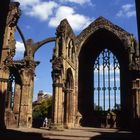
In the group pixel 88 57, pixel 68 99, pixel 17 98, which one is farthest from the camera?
pixel 88 57

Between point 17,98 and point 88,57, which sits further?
point 88,57

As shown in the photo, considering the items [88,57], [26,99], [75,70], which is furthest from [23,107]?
[88,57]

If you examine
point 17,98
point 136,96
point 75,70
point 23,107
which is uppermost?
point 75,70

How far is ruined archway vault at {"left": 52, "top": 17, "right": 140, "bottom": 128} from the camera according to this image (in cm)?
2112

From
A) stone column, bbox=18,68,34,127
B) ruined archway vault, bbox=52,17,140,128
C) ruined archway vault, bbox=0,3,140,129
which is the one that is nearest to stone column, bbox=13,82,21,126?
ruined archway vault, bbox=0,3,140,129

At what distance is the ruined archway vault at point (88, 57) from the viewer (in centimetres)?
2112

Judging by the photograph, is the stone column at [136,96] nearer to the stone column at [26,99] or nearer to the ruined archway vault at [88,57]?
the ruined archway vault at [88,57]

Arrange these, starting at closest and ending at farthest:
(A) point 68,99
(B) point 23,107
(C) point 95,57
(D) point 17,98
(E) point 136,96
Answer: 1. (E) point 136,96
2. (B) point 23,107
3. (A) point 68,99
4. (D) point 17,98
5. (C) point 95,57

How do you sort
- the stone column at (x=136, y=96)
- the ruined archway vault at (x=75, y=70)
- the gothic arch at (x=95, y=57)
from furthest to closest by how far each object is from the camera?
the gothic arch at (x=95, y=57)
the ruined archway vault at (x=75, y=70)
the stone column at (x=136, y=96)

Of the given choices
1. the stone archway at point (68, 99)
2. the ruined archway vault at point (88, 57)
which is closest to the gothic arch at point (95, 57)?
the ruined archway vault at point (88, 57)

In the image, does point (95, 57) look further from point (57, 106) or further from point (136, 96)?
point (136, 96)

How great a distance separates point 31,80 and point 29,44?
3.08 metres

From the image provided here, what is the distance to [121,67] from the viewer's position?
26328mm

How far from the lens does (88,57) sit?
89.2 ft
